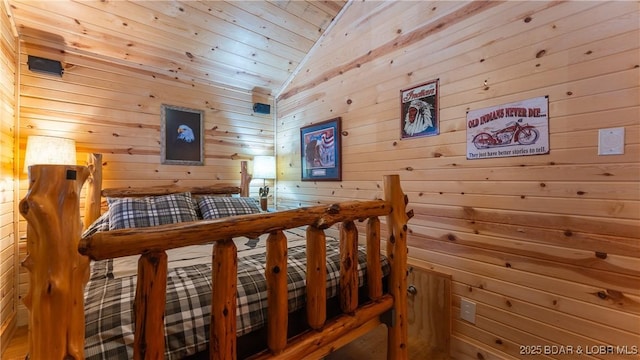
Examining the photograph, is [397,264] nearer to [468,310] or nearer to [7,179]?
[468,310]

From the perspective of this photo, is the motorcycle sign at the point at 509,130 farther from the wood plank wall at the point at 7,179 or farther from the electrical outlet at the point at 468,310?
the wood plank wall at the point at 7,179

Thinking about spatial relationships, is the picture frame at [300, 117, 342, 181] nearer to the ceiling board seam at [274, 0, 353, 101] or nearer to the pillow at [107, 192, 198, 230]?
the ceiling board seam at [274, 0, 353, 101]

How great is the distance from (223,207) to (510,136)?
215 centimetres

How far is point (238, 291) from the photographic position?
1.04 m

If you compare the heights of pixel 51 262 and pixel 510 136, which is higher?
pixel 510 136

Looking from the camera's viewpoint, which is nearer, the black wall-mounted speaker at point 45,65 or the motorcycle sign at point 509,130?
the motorcycle sign at point 509,130

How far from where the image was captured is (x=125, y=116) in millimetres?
2549

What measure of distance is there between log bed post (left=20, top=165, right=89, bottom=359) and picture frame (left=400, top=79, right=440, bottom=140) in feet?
6.36

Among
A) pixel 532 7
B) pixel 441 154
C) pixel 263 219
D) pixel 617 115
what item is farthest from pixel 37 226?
pixel 532 7

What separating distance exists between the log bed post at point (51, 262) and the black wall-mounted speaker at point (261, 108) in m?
2.75

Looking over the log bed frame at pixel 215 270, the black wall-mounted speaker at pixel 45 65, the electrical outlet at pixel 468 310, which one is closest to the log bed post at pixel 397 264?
the log bed frame at pixel 215 270

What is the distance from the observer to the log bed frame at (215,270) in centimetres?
68

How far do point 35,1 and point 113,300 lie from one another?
89.6 inches

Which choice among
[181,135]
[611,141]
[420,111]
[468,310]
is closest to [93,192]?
[181,135]
